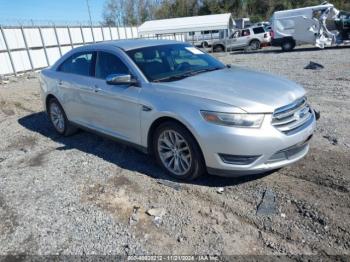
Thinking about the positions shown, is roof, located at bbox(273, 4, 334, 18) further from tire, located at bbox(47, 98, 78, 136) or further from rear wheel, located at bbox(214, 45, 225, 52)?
tire, located at bbox(47, 98, 78, 136)

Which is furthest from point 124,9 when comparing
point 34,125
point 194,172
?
point 194,172

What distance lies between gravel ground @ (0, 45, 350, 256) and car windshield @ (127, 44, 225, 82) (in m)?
1.26

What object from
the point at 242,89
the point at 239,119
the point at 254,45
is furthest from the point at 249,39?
the point at 239,119

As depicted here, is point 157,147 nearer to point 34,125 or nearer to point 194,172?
point 194,172

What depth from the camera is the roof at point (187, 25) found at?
2903cm

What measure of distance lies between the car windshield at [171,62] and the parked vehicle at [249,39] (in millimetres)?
22259

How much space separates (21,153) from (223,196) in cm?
371

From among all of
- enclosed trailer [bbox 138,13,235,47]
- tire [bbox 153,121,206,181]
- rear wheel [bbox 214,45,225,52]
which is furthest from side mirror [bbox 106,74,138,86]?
rear wheel [bbox 214,45,225,52]

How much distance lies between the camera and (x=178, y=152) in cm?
407

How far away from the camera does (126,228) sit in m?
3.40

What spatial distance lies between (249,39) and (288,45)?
5125mm

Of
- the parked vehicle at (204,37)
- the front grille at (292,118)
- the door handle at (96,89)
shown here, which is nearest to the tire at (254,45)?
the parked vehicle at (204,37)

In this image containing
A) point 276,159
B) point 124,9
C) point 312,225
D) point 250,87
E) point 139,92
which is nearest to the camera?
point 312,225

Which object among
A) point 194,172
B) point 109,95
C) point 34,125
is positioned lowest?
point 34,125
